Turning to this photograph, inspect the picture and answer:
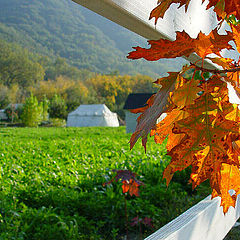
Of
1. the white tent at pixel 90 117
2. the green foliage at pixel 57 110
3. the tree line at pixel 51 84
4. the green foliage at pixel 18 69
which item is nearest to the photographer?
the white tent at pixel 90 117

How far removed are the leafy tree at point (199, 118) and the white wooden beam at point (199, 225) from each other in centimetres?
22

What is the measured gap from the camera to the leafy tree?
314 mm

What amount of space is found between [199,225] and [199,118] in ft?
1.41

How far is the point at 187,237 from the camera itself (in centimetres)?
59

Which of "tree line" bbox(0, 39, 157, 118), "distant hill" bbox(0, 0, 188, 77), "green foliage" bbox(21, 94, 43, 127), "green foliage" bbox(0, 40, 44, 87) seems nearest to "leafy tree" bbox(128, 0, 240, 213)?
"green foliage" bbox(21, 94, 43, 127)

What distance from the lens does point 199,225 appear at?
640mm

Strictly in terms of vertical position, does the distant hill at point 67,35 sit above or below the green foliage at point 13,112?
above

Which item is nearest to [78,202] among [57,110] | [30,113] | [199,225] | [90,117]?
[199,225]

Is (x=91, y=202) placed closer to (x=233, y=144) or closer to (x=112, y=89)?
(x=233, y=144)

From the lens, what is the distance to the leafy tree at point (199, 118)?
31 centimetres

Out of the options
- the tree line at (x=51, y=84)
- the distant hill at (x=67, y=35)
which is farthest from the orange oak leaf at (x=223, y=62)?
the distant hill at (x=67, y=35)

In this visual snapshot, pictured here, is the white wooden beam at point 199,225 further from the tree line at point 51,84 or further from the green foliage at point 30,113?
the tree line at point 51,84

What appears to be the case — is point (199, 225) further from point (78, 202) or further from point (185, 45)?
point (78, 202)

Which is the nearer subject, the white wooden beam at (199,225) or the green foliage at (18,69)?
the white wooden beam at (199,225)
